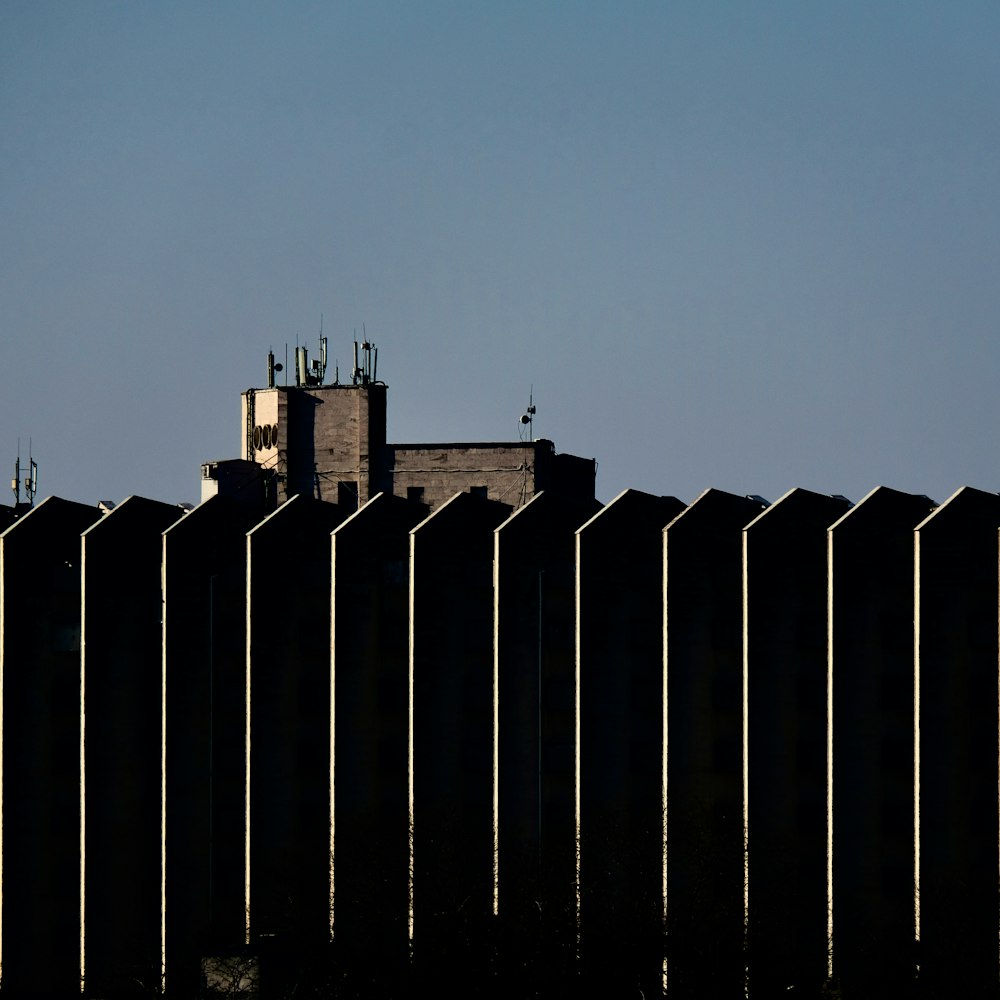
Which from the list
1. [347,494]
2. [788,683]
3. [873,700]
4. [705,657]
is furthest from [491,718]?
[347,494]

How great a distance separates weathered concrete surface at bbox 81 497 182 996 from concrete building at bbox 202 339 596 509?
51244 millimetres

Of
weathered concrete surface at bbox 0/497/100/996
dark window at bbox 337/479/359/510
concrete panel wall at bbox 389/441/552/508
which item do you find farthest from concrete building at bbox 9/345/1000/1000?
concrete panel wall at bbox 389/441/552/508

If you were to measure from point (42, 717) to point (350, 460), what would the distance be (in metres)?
54.6

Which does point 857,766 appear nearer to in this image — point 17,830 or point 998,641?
point 998,641

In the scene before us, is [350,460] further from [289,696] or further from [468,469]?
[289,696]

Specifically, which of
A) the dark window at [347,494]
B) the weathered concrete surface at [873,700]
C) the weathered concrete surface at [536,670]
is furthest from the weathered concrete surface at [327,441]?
the weathered concrete surface at [873,700]

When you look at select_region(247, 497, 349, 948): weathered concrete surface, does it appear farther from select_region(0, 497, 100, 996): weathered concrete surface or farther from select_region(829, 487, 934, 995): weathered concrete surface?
select_region(829, 487, 934, 995): weathered concrete surface

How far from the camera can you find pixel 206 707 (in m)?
105

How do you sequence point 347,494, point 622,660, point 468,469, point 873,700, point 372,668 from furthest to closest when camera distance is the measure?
point 468,469, point 347,494, point 372,668, point 622,660, point 873,700

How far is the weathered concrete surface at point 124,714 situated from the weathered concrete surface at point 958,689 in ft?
112

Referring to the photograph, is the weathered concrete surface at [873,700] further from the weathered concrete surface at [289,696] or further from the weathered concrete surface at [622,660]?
the weathered concrete surface at [289,696]

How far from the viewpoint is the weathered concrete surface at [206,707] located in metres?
104

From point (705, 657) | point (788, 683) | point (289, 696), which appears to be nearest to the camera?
point (788, 683)

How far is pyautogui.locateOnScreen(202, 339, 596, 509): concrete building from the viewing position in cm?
15850
